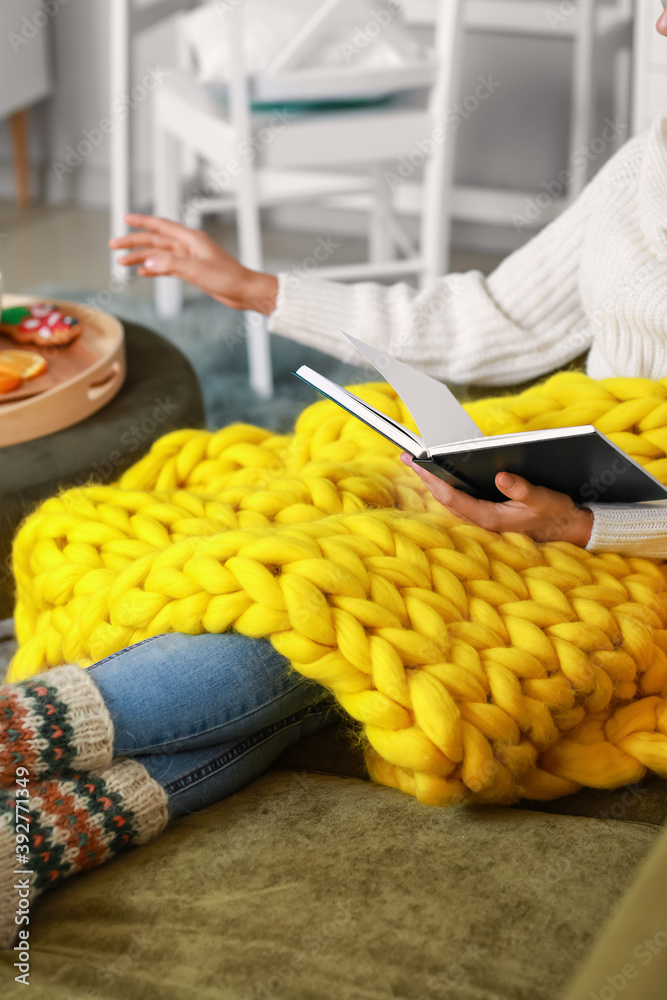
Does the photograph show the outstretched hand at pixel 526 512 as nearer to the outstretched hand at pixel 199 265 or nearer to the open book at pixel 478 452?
the open book at pixel 478 452

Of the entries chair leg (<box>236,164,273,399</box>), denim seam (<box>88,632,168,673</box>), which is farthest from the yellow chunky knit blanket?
chair leg (<box>236,164,273,399</box>)

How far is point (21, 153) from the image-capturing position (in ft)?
9.41

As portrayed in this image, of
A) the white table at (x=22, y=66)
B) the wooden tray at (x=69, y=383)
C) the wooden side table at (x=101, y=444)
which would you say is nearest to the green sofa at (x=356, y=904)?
the wooden side table at (x=101, y=444)

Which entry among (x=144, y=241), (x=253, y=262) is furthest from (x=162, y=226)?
(x=253, y=262)

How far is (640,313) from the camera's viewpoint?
0.98 metres

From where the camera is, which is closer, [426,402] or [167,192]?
[426,402]

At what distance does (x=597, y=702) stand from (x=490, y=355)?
1.52 feet

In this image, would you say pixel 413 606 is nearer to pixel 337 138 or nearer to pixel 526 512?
pixel 526 512

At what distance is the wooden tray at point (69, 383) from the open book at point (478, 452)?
0.48 m

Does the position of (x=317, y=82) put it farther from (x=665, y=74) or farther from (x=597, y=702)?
(x=597, y=702)

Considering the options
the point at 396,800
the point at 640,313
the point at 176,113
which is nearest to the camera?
the point at 396,800

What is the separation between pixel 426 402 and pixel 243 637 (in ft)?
0.81

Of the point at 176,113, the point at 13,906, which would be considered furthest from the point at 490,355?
the point at 176,113

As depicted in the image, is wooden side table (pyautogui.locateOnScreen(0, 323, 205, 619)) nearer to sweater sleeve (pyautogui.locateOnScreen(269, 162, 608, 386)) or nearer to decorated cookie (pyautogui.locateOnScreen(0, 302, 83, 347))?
decorated cookie (pyautogui.locateOnScreen(0, 302, 83, 347))
